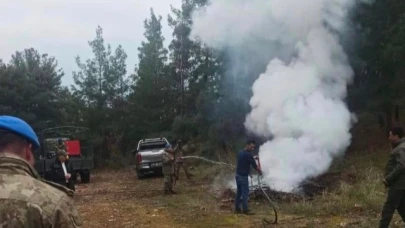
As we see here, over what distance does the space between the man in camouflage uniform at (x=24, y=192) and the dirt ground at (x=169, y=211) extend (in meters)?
8.19

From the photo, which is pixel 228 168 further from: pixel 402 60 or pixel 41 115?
pixel 41 115

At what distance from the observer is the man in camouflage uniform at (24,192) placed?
7.61ft

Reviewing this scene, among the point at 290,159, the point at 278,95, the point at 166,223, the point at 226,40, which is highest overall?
the point at 226,40

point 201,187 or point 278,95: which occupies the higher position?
point 278,95

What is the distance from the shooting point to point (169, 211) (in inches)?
524

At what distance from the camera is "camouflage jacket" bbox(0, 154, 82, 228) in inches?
91.3

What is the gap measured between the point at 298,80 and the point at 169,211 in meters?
7.50

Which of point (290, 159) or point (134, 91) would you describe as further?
point (134, 91)

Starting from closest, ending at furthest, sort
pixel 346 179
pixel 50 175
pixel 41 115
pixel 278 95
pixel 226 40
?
pixel 50 175 < pixel 346 179 < pixel 278 95 < pixel 226 40 < pixel 41 115

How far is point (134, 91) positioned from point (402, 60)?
23.9 meters

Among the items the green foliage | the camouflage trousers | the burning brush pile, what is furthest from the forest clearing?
the green foliage

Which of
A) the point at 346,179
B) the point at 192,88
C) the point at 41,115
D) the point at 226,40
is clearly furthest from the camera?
the point at 41,115

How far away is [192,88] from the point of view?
3638 centimetres

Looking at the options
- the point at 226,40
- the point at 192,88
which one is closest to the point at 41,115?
the point at 192,88
